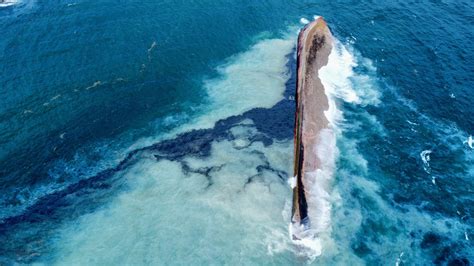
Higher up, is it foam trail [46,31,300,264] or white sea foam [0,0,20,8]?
white sea foam [0,0,20,8]

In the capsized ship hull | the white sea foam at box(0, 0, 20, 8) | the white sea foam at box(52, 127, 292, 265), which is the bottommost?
the white sea foam at box(52, 127, 292, 265)

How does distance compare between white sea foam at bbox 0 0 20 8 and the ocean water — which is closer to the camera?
the ocean water

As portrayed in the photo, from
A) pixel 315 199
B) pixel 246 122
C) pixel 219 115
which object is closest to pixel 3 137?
pixel 219 115

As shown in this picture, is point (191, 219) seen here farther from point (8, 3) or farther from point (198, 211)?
point (8, 3)

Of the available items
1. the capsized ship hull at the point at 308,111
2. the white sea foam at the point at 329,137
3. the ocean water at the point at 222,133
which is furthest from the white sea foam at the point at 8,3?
the white sea foam at the point at 329,137

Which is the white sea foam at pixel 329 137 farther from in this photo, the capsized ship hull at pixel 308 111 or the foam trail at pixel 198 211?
the foam trail at pixel 198 211

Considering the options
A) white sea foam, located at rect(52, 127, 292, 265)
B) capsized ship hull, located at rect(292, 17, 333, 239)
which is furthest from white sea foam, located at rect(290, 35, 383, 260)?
white sea foam, located at rect(52, 127, 292, 265)

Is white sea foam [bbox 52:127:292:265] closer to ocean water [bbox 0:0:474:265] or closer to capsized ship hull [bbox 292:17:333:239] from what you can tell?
ocean water [bbox 0:0:474:265]

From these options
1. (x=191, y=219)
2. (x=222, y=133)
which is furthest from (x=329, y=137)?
(x=191, y=219)
